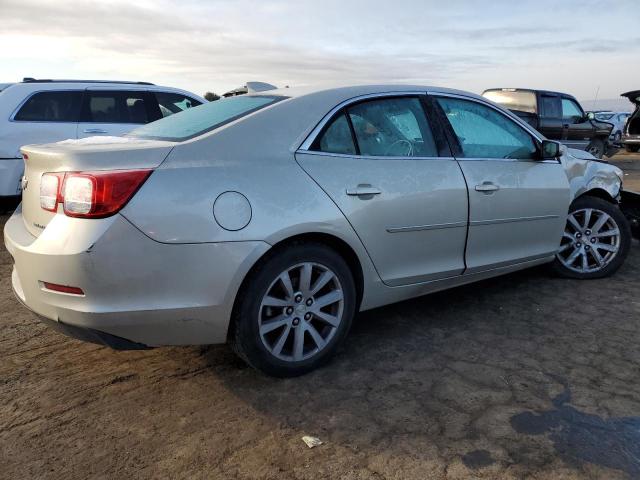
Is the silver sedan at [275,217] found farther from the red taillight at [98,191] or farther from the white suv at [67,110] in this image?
the white suv at [67,110]

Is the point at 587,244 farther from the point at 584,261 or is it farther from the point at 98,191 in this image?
the point at 98,191

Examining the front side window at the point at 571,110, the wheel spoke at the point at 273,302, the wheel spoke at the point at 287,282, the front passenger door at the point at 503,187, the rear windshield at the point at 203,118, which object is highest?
the front side window at the point at 571,110

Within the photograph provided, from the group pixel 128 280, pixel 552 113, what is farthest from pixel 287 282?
pixel 552 113

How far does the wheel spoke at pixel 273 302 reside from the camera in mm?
2812

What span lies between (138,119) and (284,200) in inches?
218

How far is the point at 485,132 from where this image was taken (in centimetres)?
392

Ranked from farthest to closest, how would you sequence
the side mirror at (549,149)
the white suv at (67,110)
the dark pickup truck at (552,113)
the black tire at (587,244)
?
the dark pickup truck at (552,113) < the white suv at (67,110) < the black tire at (587,244) < the side mirror at (549,149)

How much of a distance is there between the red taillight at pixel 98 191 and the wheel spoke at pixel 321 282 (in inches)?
40.9

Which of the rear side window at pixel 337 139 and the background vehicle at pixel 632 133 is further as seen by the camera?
the background vehicle at pixel 632 133

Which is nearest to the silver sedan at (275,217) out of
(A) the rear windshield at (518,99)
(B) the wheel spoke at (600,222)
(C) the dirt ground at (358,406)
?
(C) the dirt ground at (358,406)

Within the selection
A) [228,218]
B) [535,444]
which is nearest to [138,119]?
[228,218]

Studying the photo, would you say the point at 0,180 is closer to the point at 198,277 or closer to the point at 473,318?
the point at 198,277

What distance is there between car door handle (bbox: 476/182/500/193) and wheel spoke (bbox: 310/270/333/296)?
4.12 ft

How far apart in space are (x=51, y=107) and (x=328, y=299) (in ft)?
18.1
